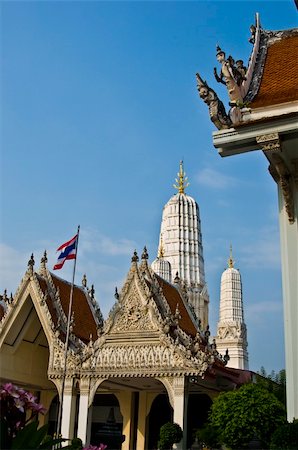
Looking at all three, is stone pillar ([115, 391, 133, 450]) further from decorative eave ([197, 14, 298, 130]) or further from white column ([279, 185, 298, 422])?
decorative eave ([197, 14, 298, 130])

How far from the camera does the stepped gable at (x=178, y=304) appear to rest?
78.4 ft

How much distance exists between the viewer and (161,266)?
49.3m

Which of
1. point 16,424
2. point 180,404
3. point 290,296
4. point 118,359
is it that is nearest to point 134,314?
point 118,359

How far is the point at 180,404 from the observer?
1888 cm

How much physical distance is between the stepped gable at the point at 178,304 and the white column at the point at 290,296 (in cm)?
1375

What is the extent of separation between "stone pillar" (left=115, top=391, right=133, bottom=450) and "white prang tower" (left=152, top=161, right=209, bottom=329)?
84.9 feet

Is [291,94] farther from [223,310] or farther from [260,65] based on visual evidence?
[223,310]

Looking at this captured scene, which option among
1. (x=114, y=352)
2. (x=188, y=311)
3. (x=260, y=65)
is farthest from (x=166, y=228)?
(x=260, y=65)

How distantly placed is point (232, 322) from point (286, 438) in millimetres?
46086

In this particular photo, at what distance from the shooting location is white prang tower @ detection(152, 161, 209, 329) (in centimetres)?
5125

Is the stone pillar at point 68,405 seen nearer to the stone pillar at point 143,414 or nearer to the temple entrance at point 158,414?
the stone pillar at point 143,414

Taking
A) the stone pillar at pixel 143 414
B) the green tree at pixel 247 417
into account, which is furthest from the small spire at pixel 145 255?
the green tree at pixel 247 417

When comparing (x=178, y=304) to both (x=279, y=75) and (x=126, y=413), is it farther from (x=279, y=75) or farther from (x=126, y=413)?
(x=279, y=75)

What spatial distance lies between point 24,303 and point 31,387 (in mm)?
3939
